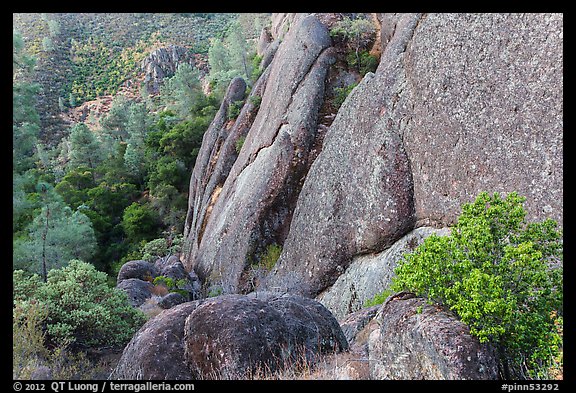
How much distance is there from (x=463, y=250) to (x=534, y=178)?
4.26m

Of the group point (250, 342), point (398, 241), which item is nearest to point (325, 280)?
point (398, 241)

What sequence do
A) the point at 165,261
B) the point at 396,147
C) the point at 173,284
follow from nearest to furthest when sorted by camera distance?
1. the point at 396,147
2. the point at 173,284
3. the point at 165,261

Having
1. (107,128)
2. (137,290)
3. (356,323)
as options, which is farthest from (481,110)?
(107,128)

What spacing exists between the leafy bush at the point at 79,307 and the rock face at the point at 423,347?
932 cm

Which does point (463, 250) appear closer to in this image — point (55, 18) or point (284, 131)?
point (284, 131)

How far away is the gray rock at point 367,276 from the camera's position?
12188mm

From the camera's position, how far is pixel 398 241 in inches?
505

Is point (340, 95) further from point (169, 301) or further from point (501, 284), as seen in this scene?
point (501, 284)

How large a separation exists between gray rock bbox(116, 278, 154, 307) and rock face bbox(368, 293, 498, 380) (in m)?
13.9

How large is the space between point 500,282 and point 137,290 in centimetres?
1744

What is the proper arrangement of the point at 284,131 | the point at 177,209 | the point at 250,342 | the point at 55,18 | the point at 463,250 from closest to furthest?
the point at 463,250, the point at 250,342, the point at 284,131, the point at 177,209, the point at 55,18

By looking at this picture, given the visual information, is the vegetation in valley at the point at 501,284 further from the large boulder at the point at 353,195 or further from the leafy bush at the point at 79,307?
the leafy bush at the point at 79,307

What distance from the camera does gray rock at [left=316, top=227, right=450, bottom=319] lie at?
40.0 ft

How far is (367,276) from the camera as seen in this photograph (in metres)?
13.2
